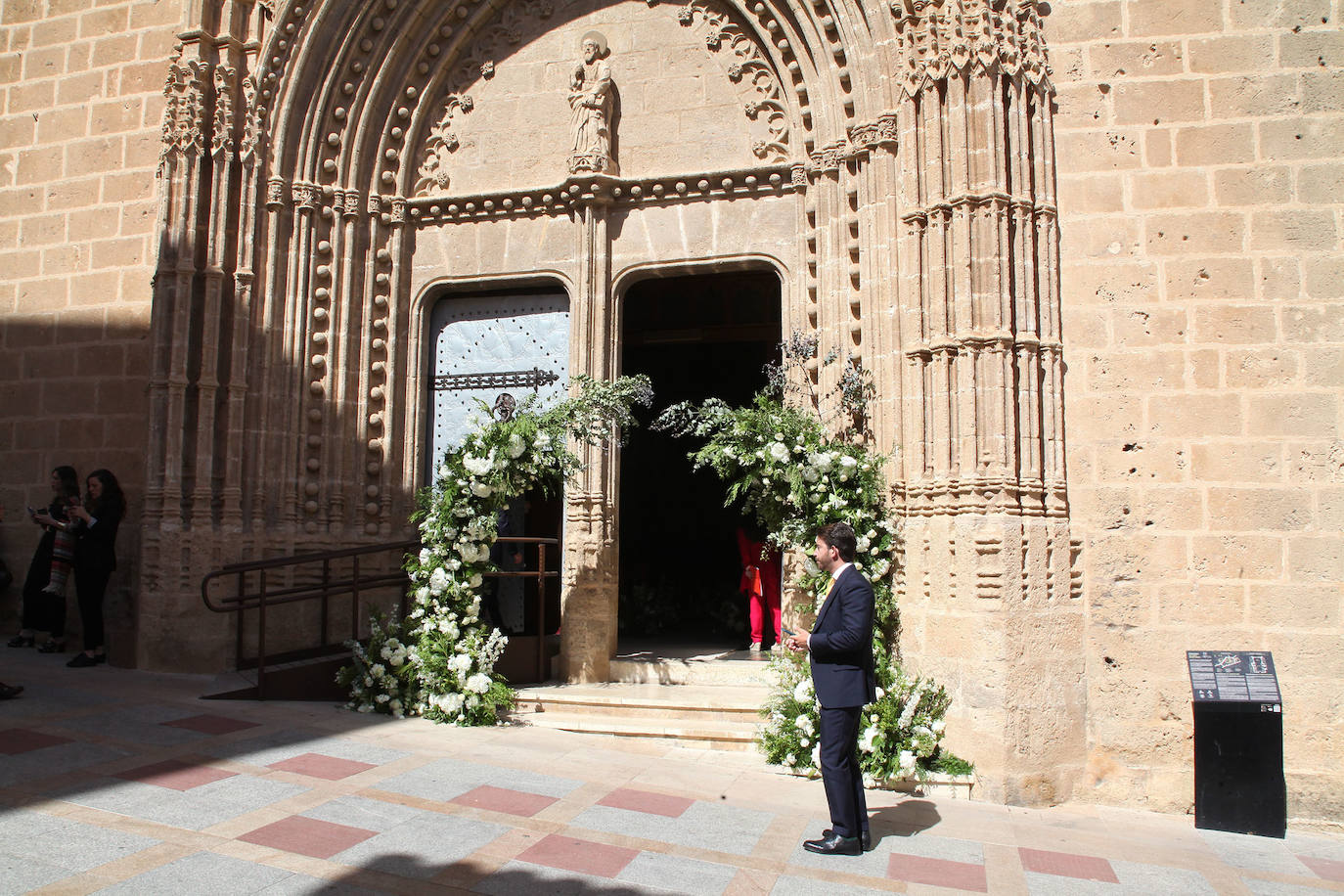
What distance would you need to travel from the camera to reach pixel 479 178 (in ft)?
29.6

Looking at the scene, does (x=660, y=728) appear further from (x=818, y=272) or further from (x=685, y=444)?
(x=685, y=444)

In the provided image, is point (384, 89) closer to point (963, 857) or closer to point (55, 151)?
point (55, 151)

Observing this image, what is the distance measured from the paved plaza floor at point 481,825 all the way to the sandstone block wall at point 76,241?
3.25 metres

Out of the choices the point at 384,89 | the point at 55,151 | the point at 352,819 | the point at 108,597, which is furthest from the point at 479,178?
the point at 352,819

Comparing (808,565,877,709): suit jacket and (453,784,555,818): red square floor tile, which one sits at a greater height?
(808,565,877,709): suit jacket

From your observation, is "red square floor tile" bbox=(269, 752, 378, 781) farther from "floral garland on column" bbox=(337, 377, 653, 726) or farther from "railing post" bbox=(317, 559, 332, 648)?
"railing post" bbox=(317, 559, 332, 648)

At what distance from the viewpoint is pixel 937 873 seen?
4418 millimetres

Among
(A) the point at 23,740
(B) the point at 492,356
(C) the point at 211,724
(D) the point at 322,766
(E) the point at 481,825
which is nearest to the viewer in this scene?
(E) the point at 481,825

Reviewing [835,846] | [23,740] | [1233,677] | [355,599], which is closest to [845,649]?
[835,846]

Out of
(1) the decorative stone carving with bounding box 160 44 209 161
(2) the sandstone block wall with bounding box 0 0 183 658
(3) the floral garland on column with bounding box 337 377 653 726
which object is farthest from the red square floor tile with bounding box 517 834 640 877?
(1) the decorative stone carving with bounding box 160 44 209 161

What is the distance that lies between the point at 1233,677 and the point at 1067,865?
198cm

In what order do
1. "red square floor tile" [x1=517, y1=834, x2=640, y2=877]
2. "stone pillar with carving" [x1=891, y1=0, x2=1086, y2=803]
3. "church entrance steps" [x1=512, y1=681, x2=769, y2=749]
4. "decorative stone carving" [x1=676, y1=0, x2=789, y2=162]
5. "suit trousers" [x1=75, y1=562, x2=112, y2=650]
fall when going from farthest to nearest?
1. "decorative stone carving" [x1=676, y1=0, x2=789, y2=162]
2. "suit trousers" [x1=75, y1=562, x2=112, y2=650]
3. "church entrance steps" [x1=512, y1=681, x2=769, y2=749]
4. "stone pillar with carving" [x1=891, y1=0, x2=1086, y2=803]
5. "red square floor tile" [x1=517, y1=834, x2=640, y2=877]

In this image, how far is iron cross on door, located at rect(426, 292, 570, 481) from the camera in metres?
8.87

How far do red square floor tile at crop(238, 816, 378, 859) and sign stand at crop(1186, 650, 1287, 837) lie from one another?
4.76 metres
